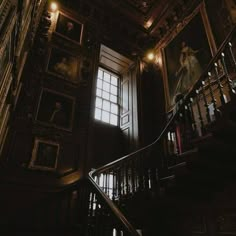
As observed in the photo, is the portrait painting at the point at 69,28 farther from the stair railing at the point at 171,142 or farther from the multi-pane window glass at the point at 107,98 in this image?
the stair railing at the point at 171,142

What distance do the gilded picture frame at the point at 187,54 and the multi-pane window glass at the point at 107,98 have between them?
185 centimetres

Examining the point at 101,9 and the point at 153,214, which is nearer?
the point at 153,214

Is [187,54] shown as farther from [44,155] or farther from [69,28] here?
[44,155]

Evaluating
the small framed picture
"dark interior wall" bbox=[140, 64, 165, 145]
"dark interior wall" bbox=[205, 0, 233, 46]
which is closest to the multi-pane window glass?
"dark interior wall" bbox=[140, 64, 165, 145]

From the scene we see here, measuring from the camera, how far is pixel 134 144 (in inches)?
248

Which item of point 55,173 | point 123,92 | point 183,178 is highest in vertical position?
point 123,92

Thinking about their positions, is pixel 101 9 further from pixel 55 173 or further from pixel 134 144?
pixel 55 173

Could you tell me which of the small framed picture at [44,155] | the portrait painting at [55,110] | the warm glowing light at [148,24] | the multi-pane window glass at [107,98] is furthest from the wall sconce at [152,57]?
the small framed picture at [44,155]

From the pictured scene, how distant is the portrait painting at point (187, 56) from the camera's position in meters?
5.79

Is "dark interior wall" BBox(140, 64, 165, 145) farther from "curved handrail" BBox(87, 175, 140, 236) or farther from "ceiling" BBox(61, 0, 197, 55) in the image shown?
"curved handrail" BBox(87, 175, 140, 236)

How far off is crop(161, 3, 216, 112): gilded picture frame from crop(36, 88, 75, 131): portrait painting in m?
3.01

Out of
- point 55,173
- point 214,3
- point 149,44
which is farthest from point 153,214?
point 149,44

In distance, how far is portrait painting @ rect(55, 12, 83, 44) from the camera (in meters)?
6.34

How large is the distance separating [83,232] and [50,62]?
174 inches
